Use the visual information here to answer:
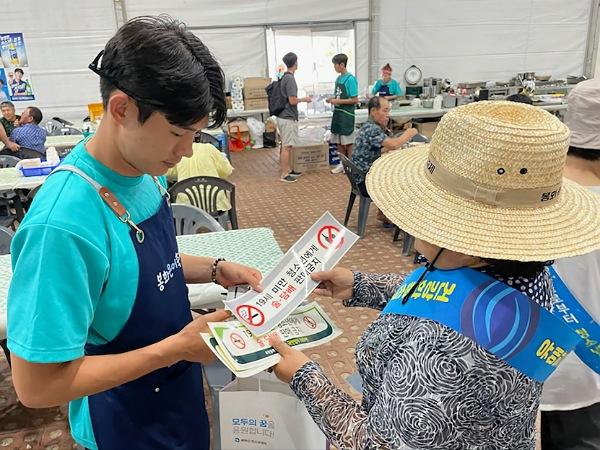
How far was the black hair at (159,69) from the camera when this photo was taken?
2.81ft

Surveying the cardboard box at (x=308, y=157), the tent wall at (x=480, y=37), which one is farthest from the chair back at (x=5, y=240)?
the tent wall at (x=480, y=37)

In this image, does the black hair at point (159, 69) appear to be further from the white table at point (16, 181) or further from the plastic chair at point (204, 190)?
the white table at point (16, 181)

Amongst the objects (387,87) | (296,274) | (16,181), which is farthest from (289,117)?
(296,274)

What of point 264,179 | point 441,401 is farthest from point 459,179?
point 264,179

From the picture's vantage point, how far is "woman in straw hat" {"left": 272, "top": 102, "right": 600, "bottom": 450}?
825mm

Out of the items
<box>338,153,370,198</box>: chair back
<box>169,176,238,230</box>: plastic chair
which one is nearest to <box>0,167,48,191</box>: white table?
<box>169,176,238,230</box>: plastic chair

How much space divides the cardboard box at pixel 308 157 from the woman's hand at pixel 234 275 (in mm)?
5597

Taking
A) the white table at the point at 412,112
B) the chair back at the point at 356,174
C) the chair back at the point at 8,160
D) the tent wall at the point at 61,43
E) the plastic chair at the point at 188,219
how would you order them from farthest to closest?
1. the tent wall at the point at 61,43
2. the white table at the point at 412,112
3. the chair back at the point at 8,160
4. the chair back at the point at 356,174
5. the plastic chair at the point at 188,219

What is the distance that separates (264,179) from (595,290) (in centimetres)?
568

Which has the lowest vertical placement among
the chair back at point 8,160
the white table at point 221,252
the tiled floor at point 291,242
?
the tiled floor at point 291,242

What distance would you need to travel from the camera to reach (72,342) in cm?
83

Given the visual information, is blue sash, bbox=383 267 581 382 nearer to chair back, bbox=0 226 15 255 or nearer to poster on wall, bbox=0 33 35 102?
chair back, bbox=0 226 15 255

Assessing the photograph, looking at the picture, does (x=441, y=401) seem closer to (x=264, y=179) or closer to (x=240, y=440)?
(x=240, y=440)

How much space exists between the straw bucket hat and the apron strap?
55 cm
